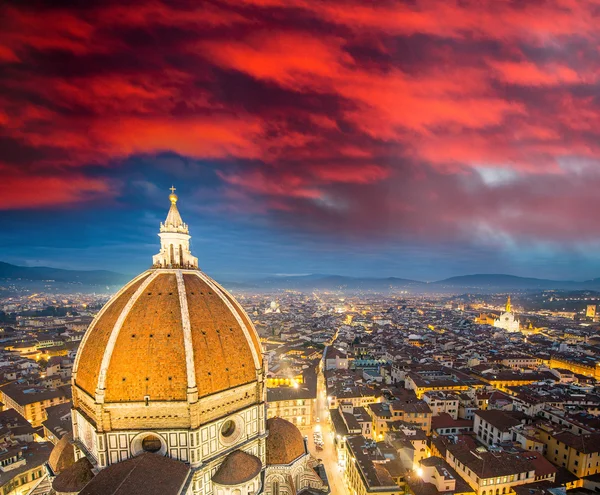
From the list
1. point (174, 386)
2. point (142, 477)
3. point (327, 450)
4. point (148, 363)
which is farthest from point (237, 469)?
point (327, 450)

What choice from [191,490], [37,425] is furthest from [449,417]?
[37,425]

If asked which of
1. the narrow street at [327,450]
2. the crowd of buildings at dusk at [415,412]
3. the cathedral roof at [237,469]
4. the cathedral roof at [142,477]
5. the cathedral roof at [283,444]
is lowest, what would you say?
the narrow street at [327,450]

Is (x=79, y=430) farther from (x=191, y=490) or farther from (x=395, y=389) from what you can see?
(x=395, y=389)

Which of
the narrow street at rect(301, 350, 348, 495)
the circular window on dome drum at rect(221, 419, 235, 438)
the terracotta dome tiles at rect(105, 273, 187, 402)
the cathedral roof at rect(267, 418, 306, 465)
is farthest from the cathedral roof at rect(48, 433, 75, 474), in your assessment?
the narrow street at rect(301, 350, 348, 495)

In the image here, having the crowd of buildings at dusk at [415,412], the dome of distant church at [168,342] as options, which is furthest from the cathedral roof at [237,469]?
the crowd of buildings at dusk at [415,412]

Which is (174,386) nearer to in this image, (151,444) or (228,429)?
(151,444)

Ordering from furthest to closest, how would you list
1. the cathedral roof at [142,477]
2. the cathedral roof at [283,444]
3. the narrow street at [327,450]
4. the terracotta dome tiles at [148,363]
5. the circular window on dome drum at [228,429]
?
1. the narrow street at [327,450]
2. the cathedral roof at [283,444]
3. the circular window on dome drum at [228,429]
4. the terracotta dome tiles at [148,363]
5. the cathedral roof at [142,477]

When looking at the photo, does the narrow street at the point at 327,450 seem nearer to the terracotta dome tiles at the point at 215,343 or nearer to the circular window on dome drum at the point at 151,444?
the terracotta dome tiles at the point at 215,343
